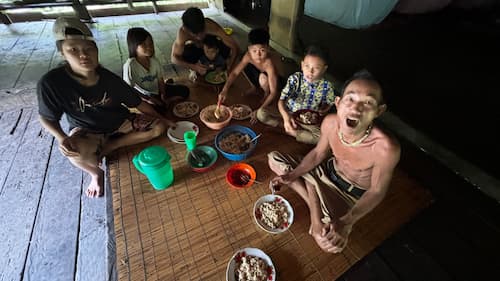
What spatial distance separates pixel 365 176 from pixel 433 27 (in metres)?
5.51

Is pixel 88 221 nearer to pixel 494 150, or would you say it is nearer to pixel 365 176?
pixel 365 176

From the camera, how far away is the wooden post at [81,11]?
230 inches

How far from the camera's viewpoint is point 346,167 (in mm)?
1832

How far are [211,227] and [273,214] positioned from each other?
475 mm

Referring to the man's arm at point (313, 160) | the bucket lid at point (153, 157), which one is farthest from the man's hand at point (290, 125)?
the bucket lid at point (153, 157)

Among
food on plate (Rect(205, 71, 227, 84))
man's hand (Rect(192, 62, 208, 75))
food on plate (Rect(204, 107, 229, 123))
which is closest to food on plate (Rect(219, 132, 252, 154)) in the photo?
food on plate (Rect(204, 107, 229, 123))

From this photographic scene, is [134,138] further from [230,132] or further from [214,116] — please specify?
[230,132]

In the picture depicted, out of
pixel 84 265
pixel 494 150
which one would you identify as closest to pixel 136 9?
pixel 84 265

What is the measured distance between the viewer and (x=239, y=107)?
111 inches

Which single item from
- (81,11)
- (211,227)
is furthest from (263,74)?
(81,11)

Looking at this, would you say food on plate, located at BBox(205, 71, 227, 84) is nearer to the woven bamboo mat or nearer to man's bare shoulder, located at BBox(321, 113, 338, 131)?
the woven bamboo mat

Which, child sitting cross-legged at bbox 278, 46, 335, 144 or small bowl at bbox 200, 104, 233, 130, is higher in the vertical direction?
child sitting cross-legged at bbox 278, 46, 335, 144

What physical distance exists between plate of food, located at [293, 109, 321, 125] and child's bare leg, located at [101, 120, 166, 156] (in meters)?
1.41

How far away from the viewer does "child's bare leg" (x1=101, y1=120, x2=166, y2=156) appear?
2330 millimetres
